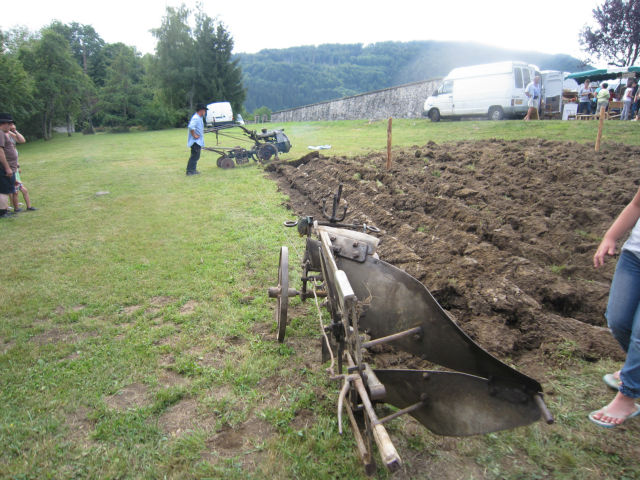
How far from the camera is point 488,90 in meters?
17.1

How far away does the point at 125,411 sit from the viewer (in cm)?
275

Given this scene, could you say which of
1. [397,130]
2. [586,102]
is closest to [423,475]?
[397,130]

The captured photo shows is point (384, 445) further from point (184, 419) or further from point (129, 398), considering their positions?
point (129, 398)

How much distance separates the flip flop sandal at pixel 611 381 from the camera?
2563 millimetres

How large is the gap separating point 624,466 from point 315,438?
1633 millimetres

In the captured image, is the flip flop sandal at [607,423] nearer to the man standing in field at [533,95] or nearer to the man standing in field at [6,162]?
the man standing in field at [6,162]

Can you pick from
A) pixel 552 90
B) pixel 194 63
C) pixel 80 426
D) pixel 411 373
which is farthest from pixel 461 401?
pixel 194 63

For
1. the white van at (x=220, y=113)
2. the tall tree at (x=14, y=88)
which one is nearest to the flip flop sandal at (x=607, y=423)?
the white van at (x=220, y=113)

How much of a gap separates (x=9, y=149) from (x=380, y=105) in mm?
22124

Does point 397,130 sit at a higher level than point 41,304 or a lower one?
higher

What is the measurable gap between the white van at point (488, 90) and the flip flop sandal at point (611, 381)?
16390mm

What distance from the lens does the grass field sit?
7.44 feet

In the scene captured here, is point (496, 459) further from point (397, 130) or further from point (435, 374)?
point (397, 130)

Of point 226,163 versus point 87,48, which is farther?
point 87,48
